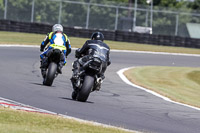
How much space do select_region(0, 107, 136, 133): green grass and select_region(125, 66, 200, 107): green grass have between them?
5102 mm

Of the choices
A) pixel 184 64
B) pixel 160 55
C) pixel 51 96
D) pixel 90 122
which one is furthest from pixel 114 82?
pixel 160 55

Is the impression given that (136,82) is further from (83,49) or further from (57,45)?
(83,49)

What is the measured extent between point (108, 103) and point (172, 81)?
7017 mm

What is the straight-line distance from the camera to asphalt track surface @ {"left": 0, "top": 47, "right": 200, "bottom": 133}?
8.90m

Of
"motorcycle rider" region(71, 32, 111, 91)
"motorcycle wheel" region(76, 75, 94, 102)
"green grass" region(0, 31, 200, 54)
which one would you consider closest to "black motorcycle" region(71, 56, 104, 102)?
"motorcycle wheel" region(76, 75, 94, 102)

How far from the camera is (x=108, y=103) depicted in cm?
1108

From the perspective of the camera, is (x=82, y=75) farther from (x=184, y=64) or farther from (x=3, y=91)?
(x=184, y=64)

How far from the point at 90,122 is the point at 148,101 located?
13.6ft

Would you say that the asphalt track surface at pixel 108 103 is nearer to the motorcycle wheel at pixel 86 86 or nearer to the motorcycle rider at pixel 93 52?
the motorcycle wheel at pixel 86 86

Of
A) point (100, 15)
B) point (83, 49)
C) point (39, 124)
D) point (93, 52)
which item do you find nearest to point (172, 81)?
point (83, 49)

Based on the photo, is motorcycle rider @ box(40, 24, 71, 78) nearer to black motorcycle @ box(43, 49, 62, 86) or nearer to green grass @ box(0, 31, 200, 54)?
black motorcycle @ box(43, 49, 62, 86)

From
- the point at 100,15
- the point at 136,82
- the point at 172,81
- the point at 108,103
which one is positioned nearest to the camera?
the point at 108,103

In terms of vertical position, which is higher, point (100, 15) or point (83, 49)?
point (100, 15)

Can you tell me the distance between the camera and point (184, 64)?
85.0ft
